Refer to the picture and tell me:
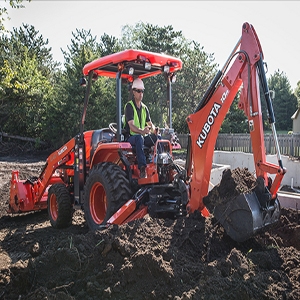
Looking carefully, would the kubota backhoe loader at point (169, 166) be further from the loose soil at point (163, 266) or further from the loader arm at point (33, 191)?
the loose soil at point (163, 266)

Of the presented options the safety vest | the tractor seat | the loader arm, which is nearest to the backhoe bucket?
the safety vest

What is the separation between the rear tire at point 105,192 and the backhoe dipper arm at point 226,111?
0.94 m

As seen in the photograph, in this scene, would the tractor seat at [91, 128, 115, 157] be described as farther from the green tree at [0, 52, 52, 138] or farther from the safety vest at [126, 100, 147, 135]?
the green tree at [0, 52, 52, 138]

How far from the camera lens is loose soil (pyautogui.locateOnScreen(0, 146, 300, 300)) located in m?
3.15

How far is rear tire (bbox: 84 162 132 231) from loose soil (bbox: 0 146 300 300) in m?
0.77

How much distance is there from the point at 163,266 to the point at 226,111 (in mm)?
2153

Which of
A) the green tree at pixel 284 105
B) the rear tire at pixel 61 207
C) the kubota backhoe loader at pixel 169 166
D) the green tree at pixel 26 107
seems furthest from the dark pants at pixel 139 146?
the green tree at pixel 284 105

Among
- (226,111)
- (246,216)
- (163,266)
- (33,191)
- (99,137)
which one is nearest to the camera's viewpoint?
(163,266)

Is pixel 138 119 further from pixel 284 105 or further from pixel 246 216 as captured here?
pixel 284 105

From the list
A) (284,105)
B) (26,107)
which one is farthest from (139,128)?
(284,105)

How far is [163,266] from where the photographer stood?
335cm

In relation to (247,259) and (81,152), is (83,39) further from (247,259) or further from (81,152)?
(247,259)

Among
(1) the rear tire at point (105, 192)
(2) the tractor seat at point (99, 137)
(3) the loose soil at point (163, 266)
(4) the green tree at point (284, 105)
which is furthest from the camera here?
(4) the green tree at point (284, 105)

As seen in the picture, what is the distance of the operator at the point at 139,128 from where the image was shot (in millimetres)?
5180
